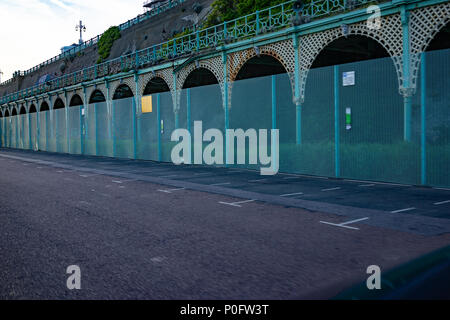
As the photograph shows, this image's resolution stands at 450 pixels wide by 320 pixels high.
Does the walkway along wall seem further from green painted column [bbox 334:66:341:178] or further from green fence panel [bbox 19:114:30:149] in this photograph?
green fence panel [bbox 19:114:30:149]

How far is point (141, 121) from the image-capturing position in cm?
2231

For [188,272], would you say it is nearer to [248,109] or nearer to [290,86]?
[290,86]

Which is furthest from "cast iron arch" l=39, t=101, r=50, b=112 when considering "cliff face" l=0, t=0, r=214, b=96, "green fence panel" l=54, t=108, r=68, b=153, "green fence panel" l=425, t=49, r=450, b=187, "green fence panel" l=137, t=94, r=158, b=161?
"green fence panel" l=425, t=49, r=450, b=187

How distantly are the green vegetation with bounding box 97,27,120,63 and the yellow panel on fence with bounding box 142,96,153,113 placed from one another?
121 feet

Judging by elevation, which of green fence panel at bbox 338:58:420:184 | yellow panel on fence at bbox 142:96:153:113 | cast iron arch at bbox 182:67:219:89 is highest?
cast iron arch at bbox 182:67:219:89

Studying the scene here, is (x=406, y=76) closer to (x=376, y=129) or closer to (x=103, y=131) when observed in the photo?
(x=376, y=129)

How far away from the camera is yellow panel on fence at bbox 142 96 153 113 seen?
21594 mm

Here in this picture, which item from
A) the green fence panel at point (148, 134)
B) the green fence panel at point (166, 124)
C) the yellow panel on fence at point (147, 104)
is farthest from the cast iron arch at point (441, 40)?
the yellow panel on fence at point (147, 104)

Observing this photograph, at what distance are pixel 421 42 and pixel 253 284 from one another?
9.62m

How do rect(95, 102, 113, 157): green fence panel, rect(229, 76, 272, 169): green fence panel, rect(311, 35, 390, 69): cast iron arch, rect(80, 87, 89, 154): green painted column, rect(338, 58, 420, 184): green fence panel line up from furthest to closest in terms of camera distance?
rect(80, 87, 89, 154): green painted column
rect(95, 102, 113, 157): green fence panel
rect(311, 35, 390, 69): cast iron arch
rect(229, 76, 272, 169): green fence panel
rect(338, 58, 420, 184): green fence panel

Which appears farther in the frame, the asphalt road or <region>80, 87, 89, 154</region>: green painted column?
<region>80, 87, 89, 154</region>: green painted column

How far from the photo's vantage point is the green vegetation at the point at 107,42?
55.4m

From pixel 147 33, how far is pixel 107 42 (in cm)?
840

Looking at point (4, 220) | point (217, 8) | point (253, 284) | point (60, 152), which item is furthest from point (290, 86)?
point (60, 152)
